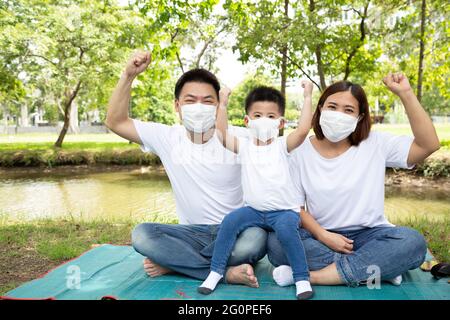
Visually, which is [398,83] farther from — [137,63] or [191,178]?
[137,63]

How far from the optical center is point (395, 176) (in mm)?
10984

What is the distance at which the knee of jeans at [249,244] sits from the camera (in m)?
2.74

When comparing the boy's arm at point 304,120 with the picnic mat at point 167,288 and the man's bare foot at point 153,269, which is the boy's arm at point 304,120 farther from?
the man's bare foot at point 153,269

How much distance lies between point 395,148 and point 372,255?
748 mm

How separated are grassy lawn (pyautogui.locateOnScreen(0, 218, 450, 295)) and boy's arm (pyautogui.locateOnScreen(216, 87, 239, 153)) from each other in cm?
179

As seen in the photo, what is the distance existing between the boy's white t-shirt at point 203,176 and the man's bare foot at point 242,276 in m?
0.43

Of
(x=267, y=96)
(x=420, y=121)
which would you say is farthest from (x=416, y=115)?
(x=267, y=96)

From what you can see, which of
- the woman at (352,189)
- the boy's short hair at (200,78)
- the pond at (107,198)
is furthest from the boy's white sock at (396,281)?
the pond at (107,198)

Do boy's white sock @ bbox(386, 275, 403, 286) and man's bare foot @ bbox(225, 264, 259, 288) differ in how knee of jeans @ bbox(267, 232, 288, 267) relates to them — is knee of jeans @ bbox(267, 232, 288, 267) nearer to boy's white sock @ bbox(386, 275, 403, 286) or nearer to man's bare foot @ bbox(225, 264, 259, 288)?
man's bare foot @ bbox(225, 264, 259, 288)

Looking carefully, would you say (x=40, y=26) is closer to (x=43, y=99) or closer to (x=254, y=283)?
(x=254, y=283)

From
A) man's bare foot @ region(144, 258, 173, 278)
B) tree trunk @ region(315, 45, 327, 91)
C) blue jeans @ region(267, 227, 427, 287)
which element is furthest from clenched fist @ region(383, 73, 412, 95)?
tree trunk @ region(315, 45, 327, 91)

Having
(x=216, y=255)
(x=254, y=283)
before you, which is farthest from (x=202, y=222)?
(x=254, y=283)

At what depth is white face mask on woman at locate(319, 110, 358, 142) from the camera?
2779 mm

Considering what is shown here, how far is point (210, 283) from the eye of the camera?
2594 mm
